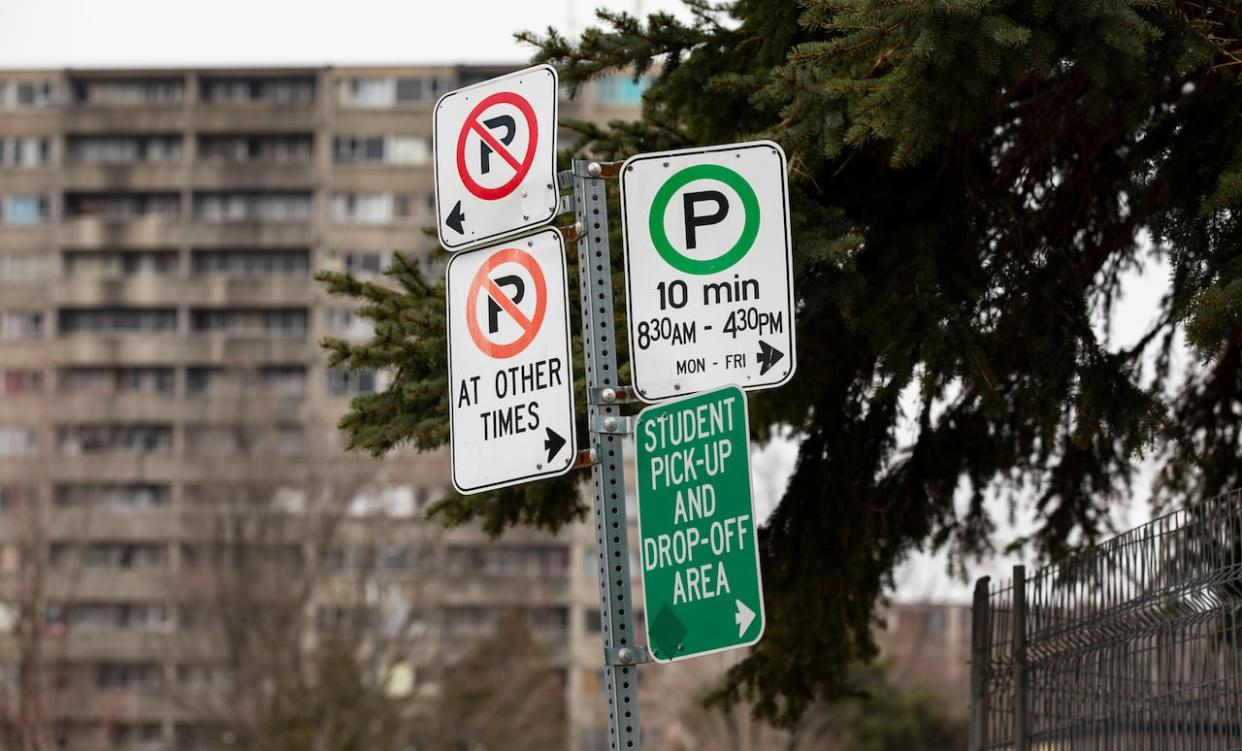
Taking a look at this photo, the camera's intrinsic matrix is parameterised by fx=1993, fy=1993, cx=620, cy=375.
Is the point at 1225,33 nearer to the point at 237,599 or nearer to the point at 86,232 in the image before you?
the point at 237,599

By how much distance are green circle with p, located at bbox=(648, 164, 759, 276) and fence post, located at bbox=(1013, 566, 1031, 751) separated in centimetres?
451

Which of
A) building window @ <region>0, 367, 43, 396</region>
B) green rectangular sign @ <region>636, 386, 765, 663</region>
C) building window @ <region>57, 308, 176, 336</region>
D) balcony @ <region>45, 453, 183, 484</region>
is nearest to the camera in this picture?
green rectangular sign @ <region>636, 386, 765, 663</region>

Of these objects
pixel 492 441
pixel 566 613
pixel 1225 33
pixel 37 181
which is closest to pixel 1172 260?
pixel 1225 33

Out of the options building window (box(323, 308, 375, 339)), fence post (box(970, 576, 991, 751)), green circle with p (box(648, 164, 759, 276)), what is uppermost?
green circle with p (box(648, 164, 759, 276))

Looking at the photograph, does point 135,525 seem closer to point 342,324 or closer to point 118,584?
point 118,584

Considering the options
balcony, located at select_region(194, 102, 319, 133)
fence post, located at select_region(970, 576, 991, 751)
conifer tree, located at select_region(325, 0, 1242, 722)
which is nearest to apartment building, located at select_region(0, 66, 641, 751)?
balcony, located at select_region(194, 102, 319, 133)

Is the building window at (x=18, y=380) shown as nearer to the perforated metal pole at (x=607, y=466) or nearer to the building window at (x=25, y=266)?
the building window at (x=25, y=266)

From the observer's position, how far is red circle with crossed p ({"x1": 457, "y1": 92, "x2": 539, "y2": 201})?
5.86 metres

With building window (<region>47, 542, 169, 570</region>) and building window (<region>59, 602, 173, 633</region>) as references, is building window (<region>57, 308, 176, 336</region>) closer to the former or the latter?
building window (<region>47, 542, 169, 570</region>)

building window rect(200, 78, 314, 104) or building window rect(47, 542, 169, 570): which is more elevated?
building window rect(200, 78, 314, 104)

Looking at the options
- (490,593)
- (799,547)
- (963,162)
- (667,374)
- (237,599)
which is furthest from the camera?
(490,593)

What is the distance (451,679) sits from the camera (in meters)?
49.8

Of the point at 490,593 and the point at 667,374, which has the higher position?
the point at 667,374

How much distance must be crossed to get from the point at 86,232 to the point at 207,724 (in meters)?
43.2
